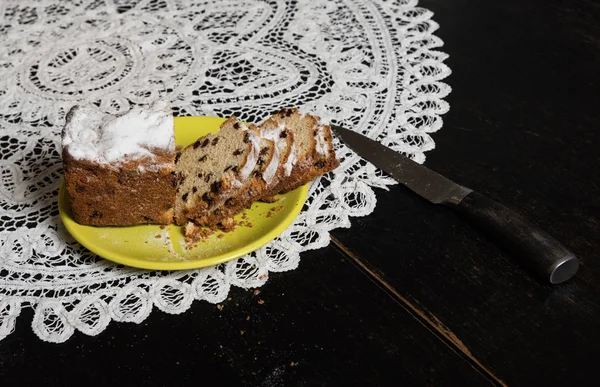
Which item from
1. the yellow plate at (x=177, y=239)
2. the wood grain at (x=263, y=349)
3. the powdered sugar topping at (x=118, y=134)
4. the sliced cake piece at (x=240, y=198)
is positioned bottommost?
the wood grain at (x=263, y=349)

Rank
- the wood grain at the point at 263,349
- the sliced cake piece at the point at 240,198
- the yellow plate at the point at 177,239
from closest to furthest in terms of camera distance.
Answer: the wood grain at the point at 263,349
the yellow plate at the point at 177,239
the sliced cake piece at the point at 240,198

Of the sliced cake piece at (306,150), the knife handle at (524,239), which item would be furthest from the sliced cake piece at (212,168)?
the knife handle at (524,239)

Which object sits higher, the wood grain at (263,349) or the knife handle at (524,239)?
the knife handle at (524,239)

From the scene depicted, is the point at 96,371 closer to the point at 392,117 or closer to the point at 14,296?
the point at 14,296

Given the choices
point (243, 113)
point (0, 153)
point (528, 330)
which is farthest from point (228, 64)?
point (528, 330)

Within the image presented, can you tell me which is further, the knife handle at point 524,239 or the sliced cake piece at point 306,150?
the sliced cake piece at point 306,150

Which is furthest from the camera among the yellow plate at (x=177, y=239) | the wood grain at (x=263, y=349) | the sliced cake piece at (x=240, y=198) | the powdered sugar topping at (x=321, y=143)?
the powdered sugar topping at (x=321, y=143)

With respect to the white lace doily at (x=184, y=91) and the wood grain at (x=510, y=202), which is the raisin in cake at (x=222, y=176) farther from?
the wood grain at (x=510, y=202)
